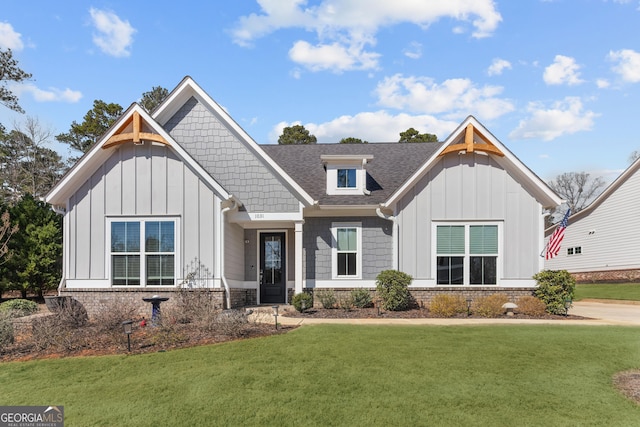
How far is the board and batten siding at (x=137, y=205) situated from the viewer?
1329 centimetres

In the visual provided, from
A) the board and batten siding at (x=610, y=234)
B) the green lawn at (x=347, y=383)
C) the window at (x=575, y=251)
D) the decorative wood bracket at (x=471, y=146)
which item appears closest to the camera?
the green lawn at (x=347, y=383)

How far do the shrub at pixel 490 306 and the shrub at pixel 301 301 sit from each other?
485 cm

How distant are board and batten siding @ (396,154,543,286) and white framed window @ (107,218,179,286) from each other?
7015 mm

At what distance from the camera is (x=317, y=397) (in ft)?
19.6

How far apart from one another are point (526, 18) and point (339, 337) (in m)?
11.2

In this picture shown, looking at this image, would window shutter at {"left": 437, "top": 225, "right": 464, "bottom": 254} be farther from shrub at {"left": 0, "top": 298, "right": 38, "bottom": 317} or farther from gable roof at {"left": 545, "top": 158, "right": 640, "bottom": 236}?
gable roof at {"left": 545, "top": 158, "right": 640, "bottom": 236}

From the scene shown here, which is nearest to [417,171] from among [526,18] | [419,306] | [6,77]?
[419,306]

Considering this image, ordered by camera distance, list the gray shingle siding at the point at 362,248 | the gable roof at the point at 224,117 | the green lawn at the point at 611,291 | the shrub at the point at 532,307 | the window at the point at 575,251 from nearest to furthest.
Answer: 1. the shrub at the point at 532,307
2. the gable roof at the point at 224,117
3. the gray shingle siding at the point at 362,248
4. the green lawn at the point at 611,291
5. the window at the point at 575,251

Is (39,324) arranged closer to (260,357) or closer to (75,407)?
(75,407)

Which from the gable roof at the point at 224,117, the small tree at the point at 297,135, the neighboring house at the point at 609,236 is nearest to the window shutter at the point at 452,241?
the gable roof at the point at 224,117

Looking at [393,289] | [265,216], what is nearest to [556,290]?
[393,289]

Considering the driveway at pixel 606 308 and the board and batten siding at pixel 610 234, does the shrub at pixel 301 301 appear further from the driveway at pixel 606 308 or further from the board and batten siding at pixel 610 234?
the board and batten siding at pixel 610 234

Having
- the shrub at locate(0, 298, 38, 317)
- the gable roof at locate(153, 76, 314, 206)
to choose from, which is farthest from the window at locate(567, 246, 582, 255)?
the shrub at locate(0, 298, 38, 317)

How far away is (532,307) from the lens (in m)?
13.2
